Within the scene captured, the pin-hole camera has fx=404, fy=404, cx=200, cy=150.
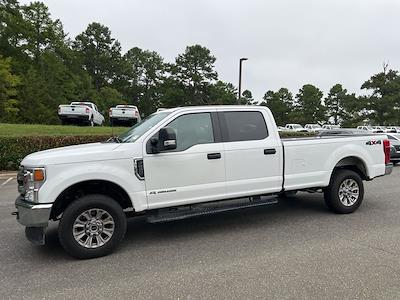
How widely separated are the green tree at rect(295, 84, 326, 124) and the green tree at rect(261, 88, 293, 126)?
8.50ft

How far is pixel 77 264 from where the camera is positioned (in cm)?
494

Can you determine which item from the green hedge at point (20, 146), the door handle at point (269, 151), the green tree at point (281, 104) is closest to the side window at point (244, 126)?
the door handle at point (269, 151)

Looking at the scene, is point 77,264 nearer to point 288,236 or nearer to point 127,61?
point 288,236

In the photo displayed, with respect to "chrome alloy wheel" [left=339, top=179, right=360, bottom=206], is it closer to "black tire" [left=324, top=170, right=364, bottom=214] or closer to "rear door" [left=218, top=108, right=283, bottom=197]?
"black tire" [left=324, top=170, right=364, bottom=214]

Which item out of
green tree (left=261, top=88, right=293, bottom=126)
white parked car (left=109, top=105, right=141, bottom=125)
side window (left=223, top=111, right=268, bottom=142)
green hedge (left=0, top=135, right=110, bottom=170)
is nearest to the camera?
side window (left=223, top=111, right=268, bottom=142)

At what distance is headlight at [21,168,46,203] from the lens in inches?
193

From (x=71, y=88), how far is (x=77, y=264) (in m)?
53.6

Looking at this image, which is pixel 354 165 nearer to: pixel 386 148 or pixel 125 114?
pixel 386 148

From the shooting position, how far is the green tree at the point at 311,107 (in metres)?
84.4

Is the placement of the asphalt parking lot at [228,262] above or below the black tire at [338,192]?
below

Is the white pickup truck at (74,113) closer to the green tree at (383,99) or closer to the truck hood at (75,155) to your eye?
the truck hood at (75,155)

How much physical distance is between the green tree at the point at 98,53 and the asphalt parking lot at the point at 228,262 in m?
71.2

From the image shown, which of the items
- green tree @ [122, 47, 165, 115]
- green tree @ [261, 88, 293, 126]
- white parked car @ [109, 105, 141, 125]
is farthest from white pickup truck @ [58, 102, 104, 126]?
green tree @ [261, 88, 293, 126]

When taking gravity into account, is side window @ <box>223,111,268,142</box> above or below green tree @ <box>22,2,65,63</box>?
below
